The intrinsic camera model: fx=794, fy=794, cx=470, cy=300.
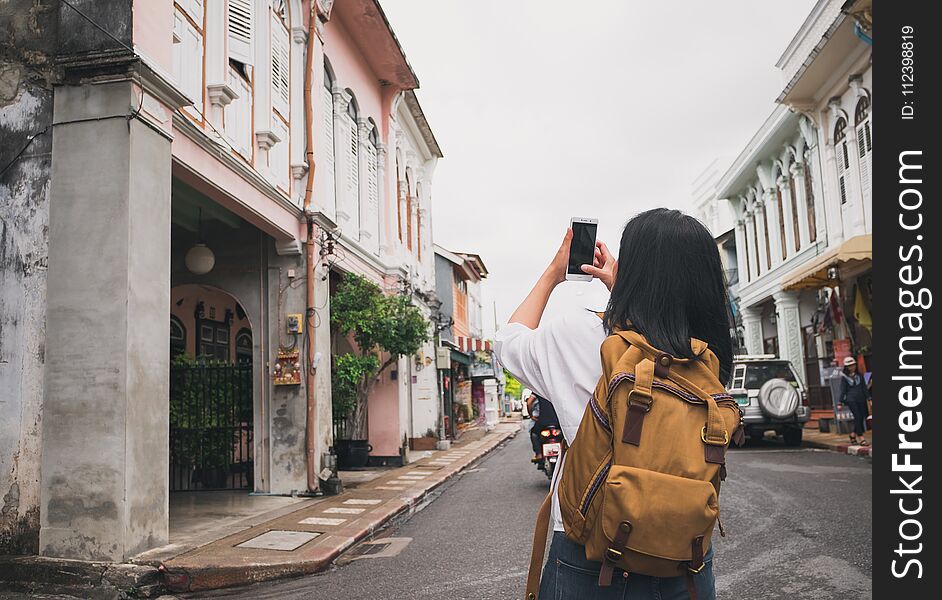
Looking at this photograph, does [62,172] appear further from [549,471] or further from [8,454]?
[549,471]

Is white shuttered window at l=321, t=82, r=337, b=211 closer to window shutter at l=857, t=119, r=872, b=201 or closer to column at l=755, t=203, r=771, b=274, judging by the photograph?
window shutter at l=857, t=119, r=872, b=201

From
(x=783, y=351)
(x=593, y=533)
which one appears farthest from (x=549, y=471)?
(x=783, y=351)

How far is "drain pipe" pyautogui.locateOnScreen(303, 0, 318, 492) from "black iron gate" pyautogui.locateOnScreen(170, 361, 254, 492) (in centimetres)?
109

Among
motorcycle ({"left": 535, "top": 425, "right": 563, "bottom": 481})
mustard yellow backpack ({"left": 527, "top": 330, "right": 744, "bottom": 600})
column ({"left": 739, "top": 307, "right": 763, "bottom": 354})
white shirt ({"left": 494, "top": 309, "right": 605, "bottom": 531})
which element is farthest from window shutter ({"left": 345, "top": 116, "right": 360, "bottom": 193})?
column ({"left": 739, "top": 307, "right": 763, "bottom": 354})

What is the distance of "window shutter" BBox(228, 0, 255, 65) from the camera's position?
29.0ft

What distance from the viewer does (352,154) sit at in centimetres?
1395

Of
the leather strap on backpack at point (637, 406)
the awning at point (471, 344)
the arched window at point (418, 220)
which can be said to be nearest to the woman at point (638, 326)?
the leather strap on backpack at point (637, 406)

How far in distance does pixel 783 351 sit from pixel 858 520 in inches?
658

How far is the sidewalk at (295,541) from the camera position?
18.7ft

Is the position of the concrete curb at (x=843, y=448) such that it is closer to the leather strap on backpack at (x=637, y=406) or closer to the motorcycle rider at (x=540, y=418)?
the motorcycle rider at (x=540, y=418)

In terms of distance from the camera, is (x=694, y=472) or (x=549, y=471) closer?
(x=694, y=472)

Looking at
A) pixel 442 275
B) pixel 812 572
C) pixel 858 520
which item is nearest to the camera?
pixel 812 572

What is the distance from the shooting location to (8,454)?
594 cm

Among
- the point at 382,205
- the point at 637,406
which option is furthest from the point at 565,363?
the point at 382,205
